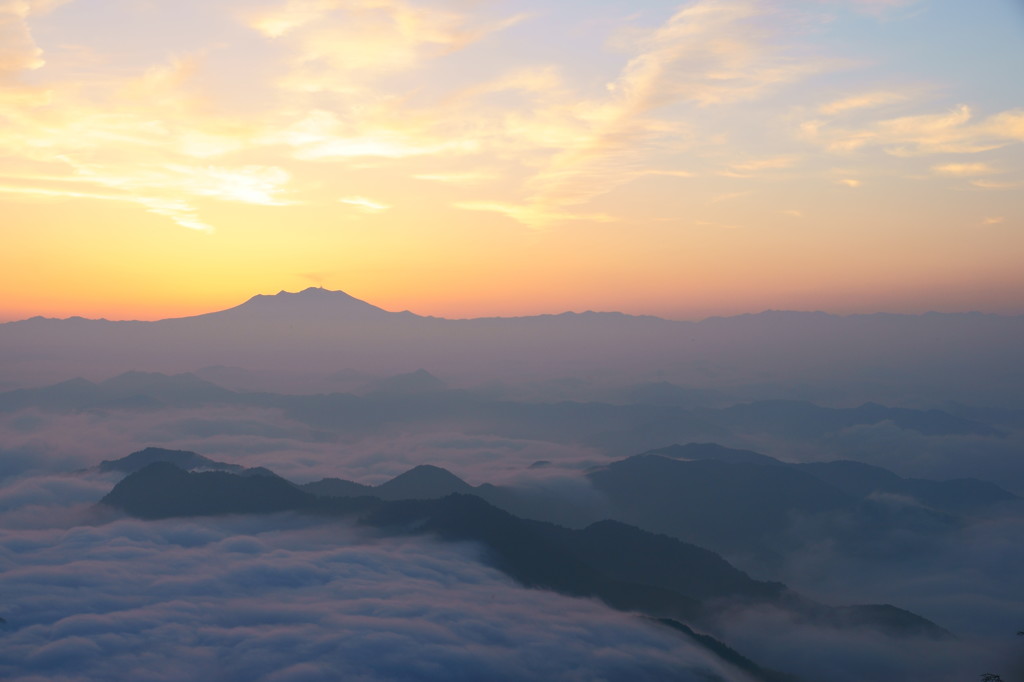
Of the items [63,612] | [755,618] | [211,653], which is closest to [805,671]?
[755,618]

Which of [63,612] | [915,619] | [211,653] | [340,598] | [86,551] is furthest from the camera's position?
[915,619]

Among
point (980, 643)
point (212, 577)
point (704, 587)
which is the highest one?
point (212, 577)

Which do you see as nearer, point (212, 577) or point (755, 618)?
point (212, 577)

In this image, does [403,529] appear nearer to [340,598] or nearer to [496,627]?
[340,598]

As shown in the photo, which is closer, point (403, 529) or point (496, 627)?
point (496, 627)

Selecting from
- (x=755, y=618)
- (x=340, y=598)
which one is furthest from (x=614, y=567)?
(x=340, y=598)

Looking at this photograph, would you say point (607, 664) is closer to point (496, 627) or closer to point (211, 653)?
point (496, 627)

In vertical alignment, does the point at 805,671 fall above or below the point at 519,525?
below

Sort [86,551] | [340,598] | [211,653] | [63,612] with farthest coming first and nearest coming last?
1. [86,551]
2. [340,598]
3. [63,612]
4. [211,653]

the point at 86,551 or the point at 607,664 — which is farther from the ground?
the point at 86,551
